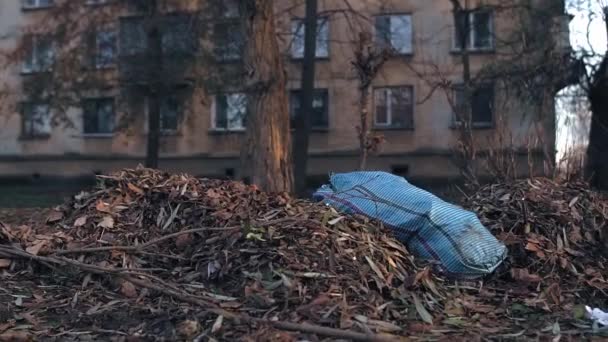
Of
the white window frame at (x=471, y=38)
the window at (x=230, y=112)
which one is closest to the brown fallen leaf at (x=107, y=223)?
the window at (x=230, y=112)

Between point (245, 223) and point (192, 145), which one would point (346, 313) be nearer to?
point (245, 223)

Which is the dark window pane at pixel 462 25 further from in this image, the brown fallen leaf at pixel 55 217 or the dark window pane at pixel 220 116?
the brown fallen leaf at pixel 55 217

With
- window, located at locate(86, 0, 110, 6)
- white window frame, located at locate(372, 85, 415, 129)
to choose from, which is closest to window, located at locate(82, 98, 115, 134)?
window, located at locate(86, 0, 110, 6)

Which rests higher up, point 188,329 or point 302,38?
point 302,38

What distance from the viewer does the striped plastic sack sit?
287 inches

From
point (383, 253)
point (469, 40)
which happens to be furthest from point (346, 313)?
point (469, 40)

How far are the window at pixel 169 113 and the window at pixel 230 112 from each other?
1323 millimetres

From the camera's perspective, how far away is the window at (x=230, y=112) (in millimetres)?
24141

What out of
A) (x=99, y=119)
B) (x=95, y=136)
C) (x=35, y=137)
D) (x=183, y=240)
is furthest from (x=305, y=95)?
(x=183, y=240)

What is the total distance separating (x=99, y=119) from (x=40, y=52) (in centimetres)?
882

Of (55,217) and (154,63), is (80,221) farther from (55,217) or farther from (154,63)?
(154,63)

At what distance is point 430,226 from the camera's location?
7484 millimetres

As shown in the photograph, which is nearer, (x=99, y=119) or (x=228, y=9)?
(x=228, y=9)

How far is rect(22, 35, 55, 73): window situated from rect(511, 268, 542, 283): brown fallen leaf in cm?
1961
